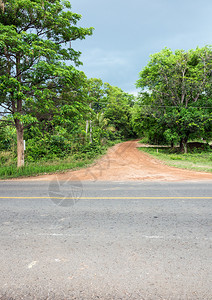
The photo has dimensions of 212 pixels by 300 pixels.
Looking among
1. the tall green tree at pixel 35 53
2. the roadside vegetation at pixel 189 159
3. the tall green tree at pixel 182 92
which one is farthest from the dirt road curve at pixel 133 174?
the tall green tree at pixel 182 92

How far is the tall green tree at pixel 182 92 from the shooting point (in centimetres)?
2075

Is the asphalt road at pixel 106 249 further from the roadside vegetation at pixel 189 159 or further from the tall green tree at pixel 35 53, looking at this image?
the roadside vegetation at pixel 189 159

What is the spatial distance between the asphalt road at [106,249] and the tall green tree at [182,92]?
17620mm

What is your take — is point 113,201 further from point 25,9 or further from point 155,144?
point 155,144

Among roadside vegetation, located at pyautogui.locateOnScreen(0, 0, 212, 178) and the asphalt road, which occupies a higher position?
roadside vegetation, located at pyautogui.locateOnScreen(0, 0, 212, 178)

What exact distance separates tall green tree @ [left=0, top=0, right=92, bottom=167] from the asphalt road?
638 centimetres

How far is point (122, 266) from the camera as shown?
253 centimetres

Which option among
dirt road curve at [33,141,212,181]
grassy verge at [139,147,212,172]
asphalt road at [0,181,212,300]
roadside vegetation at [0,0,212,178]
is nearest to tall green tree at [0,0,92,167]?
roadside vegetation at [0,0,212,178]

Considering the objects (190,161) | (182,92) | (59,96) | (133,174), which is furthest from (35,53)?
(182,92)

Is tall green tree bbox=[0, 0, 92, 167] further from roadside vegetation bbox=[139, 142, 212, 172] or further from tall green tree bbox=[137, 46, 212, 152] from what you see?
tall green tree bbox=[137, 46, 212, 152]

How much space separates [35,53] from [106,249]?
30.5 feet

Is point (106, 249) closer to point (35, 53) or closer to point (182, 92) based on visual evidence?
point (35, 53)

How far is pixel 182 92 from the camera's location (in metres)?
22.0

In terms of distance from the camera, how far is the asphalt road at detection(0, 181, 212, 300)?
2.15 m
